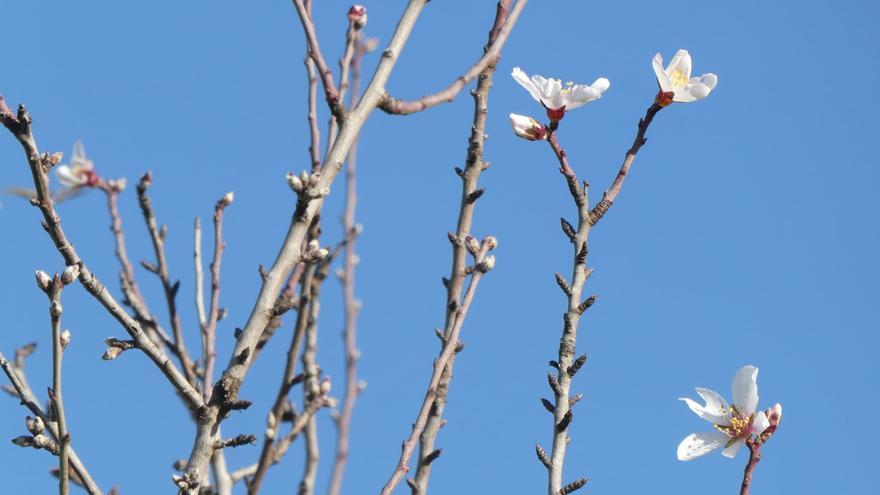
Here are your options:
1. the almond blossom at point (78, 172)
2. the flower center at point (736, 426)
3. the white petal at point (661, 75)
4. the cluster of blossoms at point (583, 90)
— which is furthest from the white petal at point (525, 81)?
the almond blossom at point (78, 172)

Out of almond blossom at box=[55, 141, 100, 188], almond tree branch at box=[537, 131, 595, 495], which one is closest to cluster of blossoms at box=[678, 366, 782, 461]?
almond tree branch at box=[537, 131, 595, 495]

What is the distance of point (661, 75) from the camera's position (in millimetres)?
2898

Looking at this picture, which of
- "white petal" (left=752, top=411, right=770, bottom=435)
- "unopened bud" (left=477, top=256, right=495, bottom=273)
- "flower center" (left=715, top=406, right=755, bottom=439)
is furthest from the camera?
"unopened bud" (left=477, top=256, right=495, bottom=273)

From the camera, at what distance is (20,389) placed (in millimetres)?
2262

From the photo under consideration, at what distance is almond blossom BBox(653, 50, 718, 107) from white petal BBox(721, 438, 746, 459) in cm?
95

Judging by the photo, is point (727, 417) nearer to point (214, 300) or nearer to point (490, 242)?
point (490, 242)

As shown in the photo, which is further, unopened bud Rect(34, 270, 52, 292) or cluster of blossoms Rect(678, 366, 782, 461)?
cluster of blossoms Rect(678, 366, 782, 461)

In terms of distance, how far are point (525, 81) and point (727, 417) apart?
3.70 feet

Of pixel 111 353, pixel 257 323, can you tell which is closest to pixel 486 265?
pixel 257 323

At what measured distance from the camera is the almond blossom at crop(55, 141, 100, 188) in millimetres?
4936

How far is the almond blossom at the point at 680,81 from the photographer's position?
2881 mm

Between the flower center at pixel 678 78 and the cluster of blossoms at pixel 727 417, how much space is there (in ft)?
2.71

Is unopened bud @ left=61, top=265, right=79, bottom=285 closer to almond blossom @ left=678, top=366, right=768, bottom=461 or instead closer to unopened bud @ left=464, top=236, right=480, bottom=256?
unopened bud @ left=464, top=236, right=480, bottom=256

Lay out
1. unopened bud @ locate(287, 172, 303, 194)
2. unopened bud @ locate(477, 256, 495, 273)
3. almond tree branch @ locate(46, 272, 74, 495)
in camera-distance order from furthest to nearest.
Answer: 1. unopened bud @ locate(477, 256, 495, 273)
2. unopened bud @ locate(287, 172, 303, 194)
3. almond tree branch @ locate(46, 272, 74, 495)
